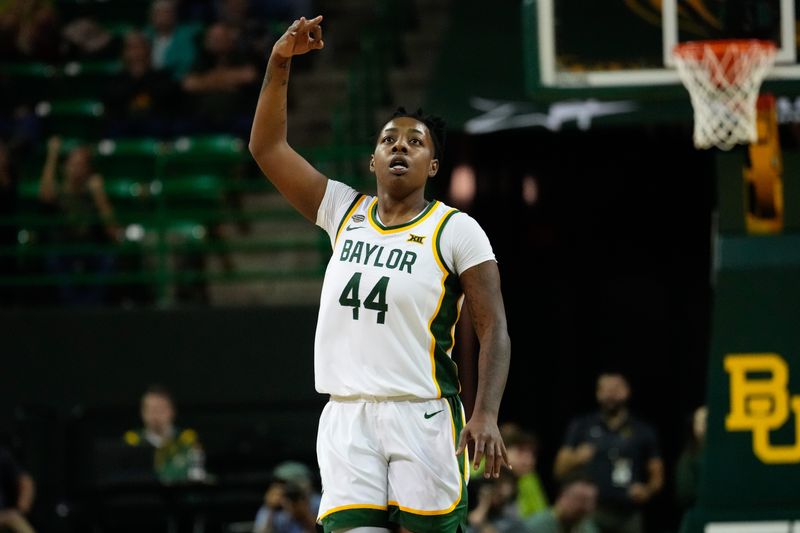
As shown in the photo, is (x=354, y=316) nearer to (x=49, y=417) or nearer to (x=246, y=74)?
(x=49, y=417)

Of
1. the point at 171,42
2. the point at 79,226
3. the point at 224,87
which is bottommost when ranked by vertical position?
the point at 79,226

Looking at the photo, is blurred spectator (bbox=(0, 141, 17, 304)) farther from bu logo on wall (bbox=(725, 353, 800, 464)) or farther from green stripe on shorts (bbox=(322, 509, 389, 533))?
green stripe on shorts (bbox=(322, 509, 389, 533))

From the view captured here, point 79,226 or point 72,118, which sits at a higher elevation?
point 72,118

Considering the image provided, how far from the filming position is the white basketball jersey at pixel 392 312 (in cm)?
629

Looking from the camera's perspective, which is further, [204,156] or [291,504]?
[204,156]

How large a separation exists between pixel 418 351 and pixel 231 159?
9.08 m

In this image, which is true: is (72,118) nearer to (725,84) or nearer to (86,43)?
(86,43)

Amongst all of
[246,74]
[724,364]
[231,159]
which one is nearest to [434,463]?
[724,364]

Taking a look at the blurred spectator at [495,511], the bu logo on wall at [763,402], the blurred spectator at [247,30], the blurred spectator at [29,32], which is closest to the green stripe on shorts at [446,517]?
the bu logo on wall at [763,402]

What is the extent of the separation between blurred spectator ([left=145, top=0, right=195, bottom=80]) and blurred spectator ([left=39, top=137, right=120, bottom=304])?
177 centimetres

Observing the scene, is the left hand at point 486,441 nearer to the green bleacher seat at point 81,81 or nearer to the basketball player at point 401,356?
the basketball player at point 401,356

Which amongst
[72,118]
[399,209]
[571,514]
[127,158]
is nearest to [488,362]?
[399,209]

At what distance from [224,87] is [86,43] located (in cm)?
251

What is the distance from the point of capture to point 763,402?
418 inches
